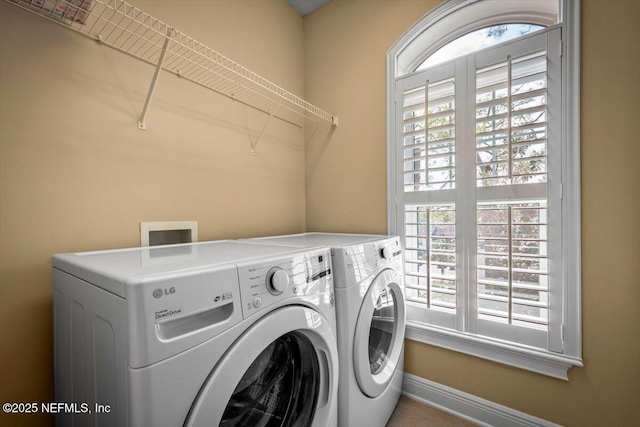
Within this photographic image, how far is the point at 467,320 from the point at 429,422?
1.87 feet

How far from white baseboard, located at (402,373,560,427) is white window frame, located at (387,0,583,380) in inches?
9.3

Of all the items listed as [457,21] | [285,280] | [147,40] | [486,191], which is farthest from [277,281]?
[457,21]

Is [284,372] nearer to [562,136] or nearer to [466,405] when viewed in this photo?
[466,405]

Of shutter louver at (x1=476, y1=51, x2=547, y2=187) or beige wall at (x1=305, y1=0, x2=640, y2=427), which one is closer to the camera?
beige wall at (x1=305, y1=0, x2=640, y2=427)

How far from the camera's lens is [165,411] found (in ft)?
1.79

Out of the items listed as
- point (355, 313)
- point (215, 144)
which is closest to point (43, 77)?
point (215, 144)

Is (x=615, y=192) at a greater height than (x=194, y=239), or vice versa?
(x=615, y=192)

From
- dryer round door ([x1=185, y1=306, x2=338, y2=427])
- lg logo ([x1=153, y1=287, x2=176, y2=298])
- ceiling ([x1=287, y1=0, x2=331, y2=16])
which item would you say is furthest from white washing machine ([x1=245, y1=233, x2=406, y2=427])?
ceiling ([x1=287, y1=0, x2=331, y2=16])

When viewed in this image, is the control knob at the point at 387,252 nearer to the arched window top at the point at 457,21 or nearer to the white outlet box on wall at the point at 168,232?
the white outlet box on wall at the point at 168,232

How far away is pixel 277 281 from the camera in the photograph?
77 cm

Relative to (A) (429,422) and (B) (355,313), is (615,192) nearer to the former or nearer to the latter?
(B) (355,313)

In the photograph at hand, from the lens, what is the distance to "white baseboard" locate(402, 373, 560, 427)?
1.31 m

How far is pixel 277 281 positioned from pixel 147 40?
1.02 m

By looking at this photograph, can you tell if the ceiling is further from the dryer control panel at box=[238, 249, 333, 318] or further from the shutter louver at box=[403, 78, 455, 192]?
the dryer control panel at box=[238, 249, 333, 318]
